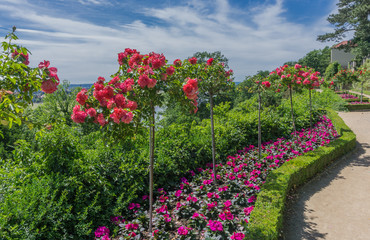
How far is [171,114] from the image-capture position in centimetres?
2366

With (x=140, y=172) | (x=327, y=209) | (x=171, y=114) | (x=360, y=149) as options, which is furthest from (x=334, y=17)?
A: (x=140, y=172)

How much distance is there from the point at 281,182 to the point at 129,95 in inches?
130

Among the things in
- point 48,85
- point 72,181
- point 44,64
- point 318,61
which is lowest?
point 72,181

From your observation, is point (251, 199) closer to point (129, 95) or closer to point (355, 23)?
point (129, 95)

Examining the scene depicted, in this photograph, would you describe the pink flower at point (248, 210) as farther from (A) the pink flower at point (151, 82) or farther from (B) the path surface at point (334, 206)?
(A) the pink flower at point (151, 82)

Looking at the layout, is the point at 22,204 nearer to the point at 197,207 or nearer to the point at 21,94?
the point at 21,94

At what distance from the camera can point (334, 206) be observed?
4.40m

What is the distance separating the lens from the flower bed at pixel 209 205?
3064 mm

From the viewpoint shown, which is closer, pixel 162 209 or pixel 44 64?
pixel 44 64

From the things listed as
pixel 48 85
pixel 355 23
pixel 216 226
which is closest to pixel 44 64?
pixel 48 85

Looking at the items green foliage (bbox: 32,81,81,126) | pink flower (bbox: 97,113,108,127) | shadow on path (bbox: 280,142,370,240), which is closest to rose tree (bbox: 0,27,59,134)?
pink flower (bbox: 97,113,108,127)

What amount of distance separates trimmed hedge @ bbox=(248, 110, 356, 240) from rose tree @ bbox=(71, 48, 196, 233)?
1.50m

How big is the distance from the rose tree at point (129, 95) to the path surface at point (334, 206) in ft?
8.24

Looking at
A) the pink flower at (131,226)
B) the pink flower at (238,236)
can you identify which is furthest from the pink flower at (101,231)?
the pink flower at (238,236)
